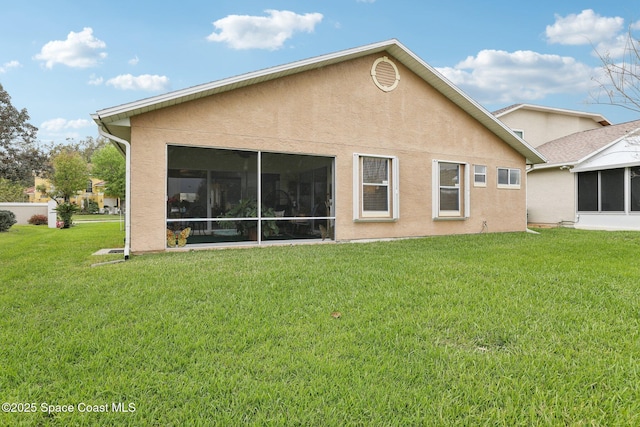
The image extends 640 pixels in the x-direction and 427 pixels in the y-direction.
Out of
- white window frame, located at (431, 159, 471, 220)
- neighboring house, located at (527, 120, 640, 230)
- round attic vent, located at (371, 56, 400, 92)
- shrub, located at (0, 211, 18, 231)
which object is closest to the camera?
round attic vent, located at (371, 56, 400, 92)

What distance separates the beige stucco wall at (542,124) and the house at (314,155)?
756cm

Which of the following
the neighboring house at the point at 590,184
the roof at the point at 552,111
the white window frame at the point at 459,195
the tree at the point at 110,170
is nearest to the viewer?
the white window frame at the point at 459,195

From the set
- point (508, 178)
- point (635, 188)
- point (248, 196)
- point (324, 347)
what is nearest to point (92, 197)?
point (248, 196)

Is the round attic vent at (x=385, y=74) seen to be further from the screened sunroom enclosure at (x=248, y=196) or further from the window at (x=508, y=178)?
the window at (x=508, y=178)

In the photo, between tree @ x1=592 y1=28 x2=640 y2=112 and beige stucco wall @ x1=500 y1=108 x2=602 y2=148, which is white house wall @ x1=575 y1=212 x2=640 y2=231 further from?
tree @ x1=592 y1=28 x2=640 y2=112

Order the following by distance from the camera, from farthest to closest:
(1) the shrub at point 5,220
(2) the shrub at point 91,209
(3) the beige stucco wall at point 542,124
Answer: (2) the shrub at point 91,209
(3) the beige stucco wall at point 542,124
(1) the shrub at point 5,220

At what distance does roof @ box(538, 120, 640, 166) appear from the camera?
14.7 metres

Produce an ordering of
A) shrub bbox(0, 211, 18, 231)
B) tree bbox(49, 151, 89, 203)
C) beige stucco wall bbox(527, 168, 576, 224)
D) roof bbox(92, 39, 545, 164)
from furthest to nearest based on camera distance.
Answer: tree bbox(49, 151, 89, 203), shrub bbox(0, 211, 18, 231), beige stucco wall bbox(527, 168, 576, 224), roof bbox(92, 39, 545, 164)

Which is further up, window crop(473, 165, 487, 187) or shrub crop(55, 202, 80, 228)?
window crop(473, 165, 487, 187)

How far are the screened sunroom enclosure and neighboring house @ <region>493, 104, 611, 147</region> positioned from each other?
40.8 ft

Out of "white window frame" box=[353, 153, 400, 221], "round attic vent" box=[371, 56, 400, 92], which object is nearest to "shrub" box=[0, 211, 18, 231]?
"white window frame" box=[353, 153, 400, 221]

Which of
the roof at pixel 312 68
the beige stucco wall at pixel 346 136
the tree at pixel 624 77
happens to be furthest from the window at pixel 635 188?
the tree at pixel 624 77

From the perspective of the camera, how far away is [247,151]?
28.2 feet

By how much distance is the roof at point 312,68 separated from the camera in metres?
7.10
